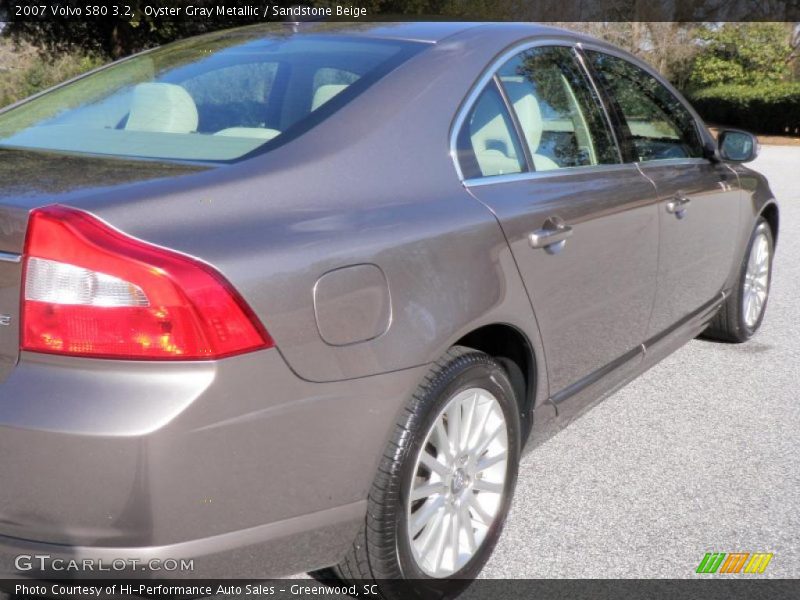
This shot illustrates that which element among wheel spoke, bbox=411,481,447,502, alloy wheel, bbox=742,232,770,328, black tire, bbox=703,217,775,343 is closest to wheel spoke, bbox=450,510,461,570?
wheel spoke, bbox=411,481,447,502

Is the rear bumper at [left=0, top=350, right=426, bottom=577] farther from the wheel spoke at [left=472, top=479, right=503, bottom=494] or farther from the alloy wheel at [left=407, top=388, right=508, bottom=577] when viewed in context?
the wheel spoke at [left=472, top=479, right=503, bottom=494]

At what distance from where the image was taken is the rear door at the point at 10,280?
6.50ft

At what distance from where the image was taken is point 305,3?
17047 mm

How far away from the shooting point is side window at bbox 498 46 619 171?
3.18 m

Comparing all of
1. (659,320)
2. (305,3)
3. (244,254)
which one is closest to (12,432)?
(244,254)

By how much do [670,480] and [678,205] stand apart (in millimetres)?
1117

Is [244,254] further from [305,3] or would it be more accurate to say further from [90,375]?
[305,3]

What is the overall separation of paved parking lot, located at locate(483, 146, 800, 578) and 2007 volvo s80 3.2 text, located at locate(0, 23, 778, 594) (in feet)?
1.17

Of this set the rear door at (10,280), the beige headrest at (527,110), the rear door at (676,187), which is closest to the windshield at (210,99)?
the beige headrest at (527,110)

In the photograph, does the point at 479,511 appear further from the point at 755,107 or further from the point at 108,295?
the point at 755,107

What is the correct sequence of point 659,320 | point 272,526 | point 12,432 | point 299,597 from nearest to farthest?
point 12,432 < point 272,526 < point 299,597 < point 659,320

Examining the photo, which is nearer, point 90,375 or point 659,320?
point 90,375

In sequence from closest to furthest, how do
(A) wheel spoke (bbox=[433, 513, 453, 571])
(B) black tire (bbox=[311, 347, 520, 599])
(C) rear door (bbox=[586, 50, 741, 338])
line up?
(B) black tire (bbox=[311, 347, 520, 599]), (A) wheel spoke (bbox=[433, 513, 453, 571]), (C) rear door (bbox=[586, 50, 741, 338])

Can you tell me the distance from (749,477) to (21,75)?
21771 millimetres
